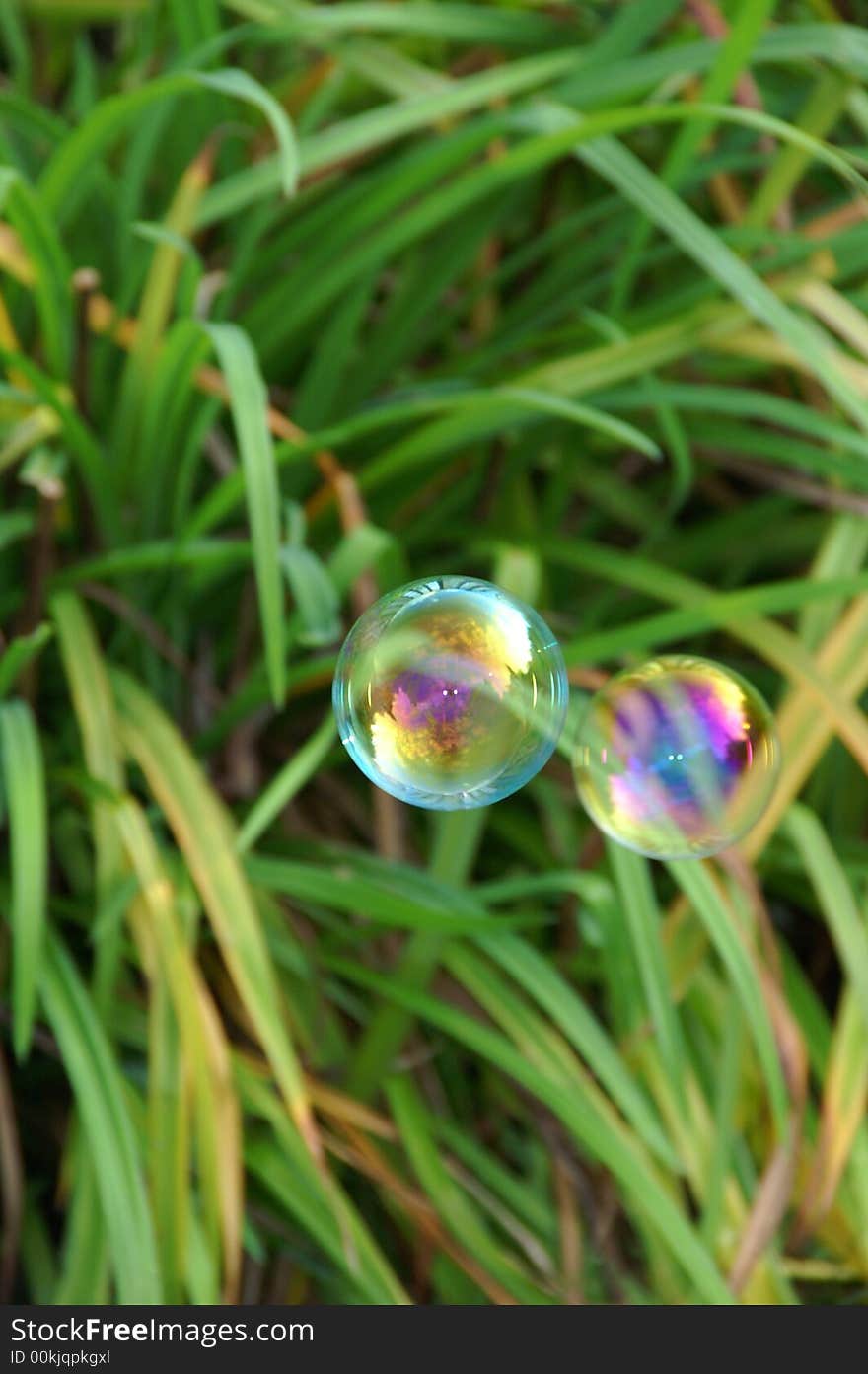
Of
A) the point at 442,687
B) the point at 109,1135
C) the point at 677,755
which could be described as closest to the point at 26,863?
the point at 109,1135

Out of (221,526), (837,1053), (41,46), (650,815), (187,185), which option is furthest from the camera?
(41,46)

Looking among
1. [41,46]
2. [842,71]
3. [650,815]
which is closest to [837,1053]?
[650,815]

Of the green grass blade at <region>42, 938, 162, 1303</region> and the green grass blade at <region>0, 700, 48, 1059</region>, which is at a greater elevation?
the green grass blade at <region>0, 700, 48, 1059</region>

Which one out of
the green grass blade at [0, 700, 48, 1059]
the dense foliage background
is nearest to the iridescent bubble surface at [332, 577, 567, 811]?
the dense foliage background

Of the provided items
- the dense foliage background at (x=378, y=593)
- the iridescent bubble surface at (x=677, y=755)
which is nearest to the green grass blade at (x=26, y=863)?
the dense foliage background at (x=378, y=593)

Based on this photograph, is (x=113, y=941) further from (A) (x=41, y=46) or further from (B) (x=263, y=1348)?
(A) (x=41, y=46)

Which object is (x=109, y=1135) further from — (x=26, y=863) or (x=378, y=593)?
(x=378, y=593)

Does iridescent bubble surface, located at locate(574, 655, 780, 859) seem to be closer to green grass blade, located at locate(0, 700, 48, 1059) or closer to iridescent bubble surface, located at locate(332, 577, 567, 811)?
iridescent bubble surface, located at locate(332, 577, 567, 811)
